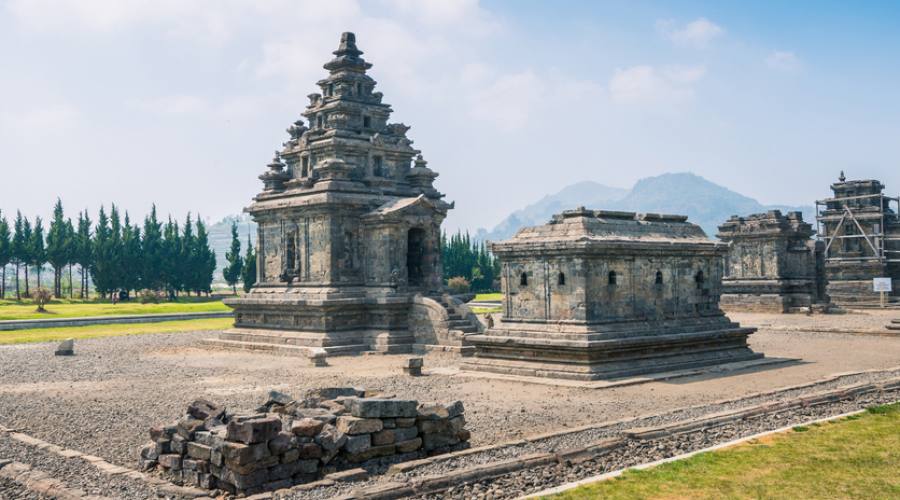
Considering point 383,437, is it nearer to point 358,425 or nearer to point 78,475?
point 358,425

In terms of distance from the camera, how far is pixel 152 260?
74.1m

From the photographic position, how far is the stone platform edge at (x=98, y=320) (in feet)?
144

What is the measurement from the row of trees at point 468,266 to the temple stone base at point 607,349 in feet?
198

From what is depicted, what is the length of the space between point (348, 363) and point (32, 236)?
6039 cm

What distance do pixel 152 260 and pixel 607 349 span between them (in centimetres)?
6136

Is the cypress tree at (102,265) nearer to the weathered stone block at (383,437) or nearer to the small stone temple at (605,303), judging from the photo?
the small stone temple at (605,303)

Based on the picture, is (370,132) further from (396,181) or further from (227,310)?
(227,310)

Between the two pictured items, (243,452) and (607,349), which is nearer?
(243,452)

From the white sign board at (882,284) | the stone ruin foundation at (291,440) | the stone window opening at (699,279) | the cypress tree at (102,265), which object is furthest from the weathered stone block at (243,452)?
the cypress tree at (102,265)

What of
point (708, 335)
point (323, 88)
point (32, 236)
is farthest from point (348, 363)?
point (32, 236)

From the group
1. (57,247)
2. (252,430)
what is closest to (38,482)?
(252,430)

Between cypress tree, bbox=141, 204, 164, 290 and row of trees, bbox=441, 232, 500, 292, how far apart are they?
26659mm

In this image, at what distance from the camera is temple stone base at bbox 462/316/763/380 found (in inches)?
809

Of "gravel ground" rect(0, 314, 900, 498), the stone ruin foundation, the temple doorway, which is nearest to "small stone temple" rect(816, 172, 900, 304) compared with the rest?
"gravel ground" rect(0, 314, 900, 498)
